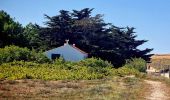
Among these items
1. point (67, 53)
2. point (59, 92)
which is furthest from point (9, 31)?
point (59, 92)

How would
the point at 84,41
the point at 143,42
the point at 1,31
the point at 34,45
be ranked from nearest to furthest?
the point at 1,31
the point at 84,41
the point at 34,45
the point at 143,42

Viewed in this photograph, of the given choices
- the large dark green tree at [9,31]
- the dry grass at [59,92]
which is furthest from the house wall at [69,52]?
the dry grass at [59,92]

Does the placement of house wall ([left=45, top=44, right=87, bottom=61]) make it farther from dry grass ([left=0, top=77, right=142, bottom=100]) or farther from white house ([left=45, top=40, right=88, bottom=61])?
dry grass ([left=0, top=77, right=142, bottom=100])

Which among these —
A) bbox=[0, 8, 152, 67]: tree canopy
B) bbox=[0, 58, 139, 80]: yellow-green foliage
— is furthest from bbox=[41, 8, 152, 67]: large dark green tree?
bbox=[0, 58, 139, 80]: yellow-green foliage

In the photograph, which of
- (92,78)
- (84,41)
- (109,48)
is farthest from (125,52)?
(92,78)

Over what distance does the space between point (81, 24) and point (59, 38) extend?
13.5 feet

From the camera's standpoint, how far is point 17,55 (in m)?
37.3

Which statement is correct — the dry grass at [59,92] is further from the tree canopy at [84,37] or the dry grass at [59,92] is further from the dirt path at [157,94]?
the tree canopy at [84,37]

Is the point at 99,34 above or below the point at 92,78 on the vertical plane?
above

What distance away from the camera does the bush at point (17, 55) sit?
36.2 meters

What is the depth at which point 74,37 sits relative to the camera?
184ft

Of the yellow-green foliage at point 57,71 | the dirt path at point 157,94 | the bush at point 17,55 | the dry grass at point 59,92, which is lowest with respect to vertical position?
the dirt path at point 157,94

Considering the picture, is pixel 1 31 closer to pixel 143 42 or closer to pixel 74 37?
pixel 74 37

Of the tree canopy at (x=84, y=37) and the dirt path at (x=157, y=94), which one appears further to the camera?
the tree canopy at (x=84, y=37)
